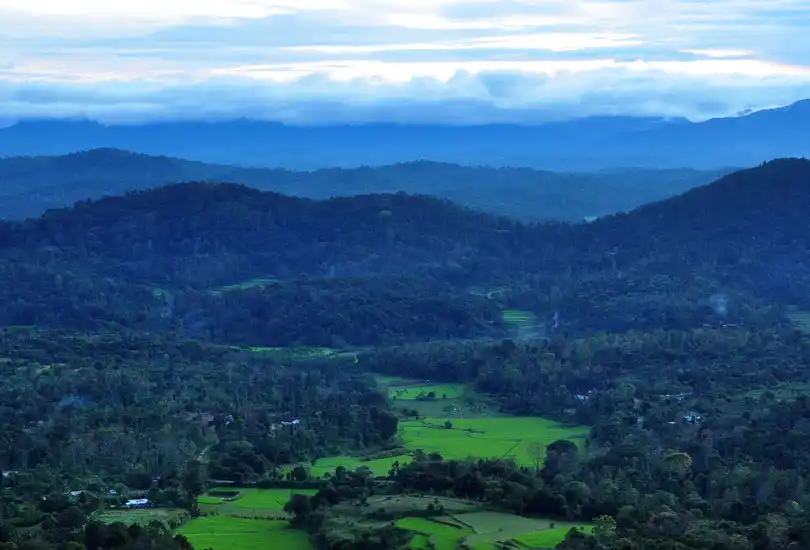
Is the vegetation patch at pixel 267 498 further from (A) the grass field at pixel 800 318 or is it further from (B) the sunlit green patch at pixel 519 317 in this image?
(B) the sunlit green patch at pixel 519 317

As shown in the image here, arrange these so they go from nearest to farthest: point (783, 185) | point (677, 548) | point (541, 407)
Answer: point (677, 548), point (541, 407), point (783, 185)

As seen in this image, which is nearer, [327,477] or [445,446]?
[327,477]

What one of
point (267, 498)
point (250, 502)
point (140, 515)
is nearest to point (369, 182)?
point (267, 498)

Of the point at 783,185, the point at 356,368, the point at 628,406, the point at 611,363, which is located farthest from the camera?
the point at 783,185

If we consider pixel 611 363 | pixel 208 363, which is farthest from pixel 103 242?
pixel 611 363

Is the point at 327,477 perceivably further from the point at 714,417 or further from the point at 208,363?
the point at 208,363

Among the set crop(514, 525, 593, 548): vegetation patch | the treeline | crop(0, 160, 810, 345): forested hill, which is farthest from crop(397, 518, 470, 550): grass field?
crop(0, 160, 810, 345): forested hill
